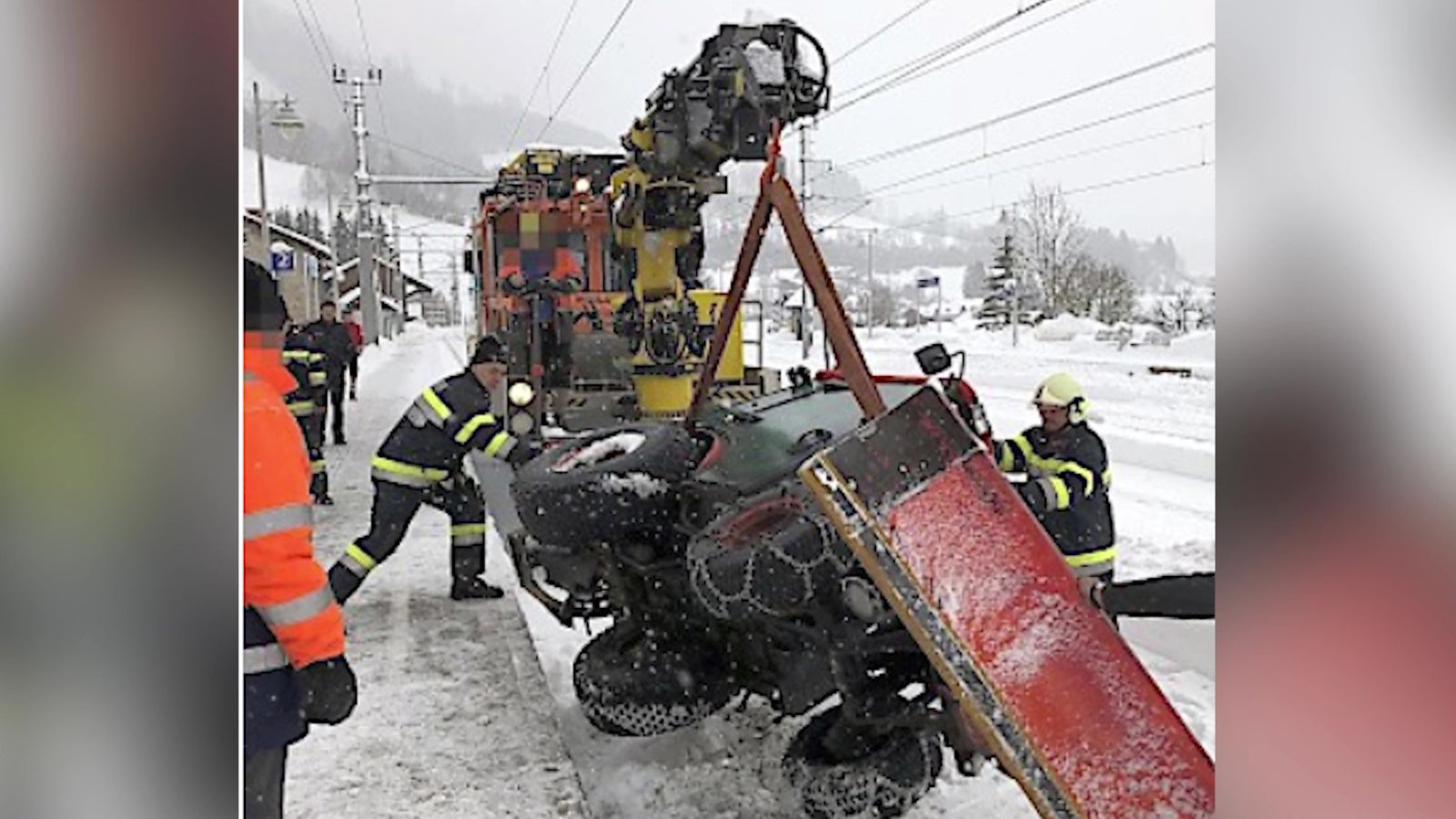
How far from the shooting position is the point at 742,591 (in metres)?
3.28

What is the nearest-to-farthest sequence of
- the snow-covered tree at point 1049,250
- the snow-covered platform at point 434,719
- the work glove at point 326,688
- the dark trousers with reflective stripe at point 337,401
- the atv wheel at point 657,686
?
the work glove at point 326,688 → the snow-covered platform at point 434,719 → the atv wheel at point 657,686 → the dark trousers with reflective stripe at point 337,401 → the snow-covered tree at point 1049,250

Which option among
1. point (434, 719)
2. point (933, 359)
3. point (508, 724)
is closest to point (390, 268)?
point (434, 719)

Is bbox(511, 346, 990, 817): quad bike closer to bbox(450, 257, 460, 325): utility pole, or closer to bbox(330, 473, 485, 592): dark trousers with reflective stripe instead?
bbox(330, 473, 485, 592): dark trousers with reflective stripe

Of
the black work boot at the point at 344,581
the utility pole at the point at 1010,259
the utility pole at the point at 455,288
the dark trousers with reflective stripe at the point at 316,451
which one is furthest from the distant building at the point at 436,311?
the black work boot at the point at 344,581

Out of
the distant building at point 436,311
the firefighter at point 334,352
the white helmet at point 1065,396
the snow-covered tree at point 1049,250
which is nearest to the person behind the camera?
the white helmet at point 1065,396

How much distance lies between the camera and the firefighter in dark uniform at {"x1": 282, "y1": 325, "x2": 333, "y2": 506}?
8.85 m

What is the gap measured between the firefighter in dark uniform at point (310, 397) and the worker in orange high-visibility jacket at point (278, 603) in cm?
599

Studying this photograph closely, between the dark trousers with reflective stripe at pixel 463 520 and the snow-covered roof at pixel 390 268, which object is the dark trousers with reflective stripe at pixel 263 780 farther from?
the snow-covered roof at pixel 390 268

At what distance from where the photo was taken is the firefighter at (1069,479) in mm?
4477

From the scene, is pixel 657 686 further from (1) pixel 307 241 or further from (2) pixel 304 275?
(1) pixel 307 241

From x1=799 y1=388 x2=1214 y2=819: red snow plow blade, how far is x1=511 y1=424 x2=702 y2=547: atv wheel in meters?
1.67

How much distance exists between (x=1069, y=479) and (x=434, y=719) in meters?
2.66
